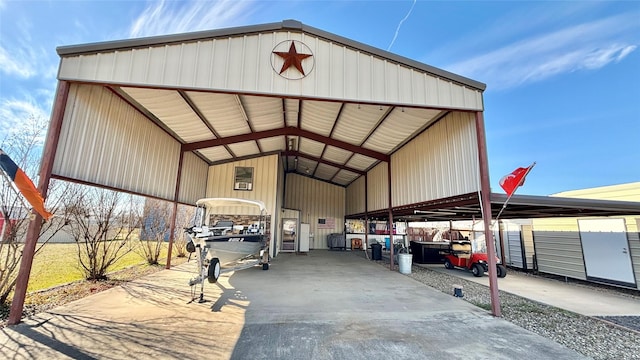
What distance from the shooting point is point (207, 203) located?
682cm

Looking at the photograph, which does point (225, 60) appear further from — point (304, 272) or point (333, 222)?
point (333, 222)

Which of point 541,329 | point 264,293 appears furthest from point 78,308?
point 541,329

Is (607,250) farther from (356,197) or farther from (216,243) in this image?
(216,243)

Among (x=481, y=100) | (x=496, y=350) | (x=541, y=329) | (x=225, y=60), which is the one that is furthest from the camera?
(x=481, y=100)

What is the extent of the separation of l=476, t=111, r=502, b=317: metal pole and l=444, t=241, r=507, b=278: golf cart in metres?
3.89

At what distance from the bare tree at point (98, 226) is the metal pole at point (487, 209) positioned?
8.79m

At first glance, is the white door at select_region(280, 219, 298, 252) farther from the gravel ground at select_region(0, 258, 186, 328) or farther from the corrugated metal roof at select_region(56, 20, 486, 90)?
the corrugated metal roof at select_region(56, 20, 486, 90)

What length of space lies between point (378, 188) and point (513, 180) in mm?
7217

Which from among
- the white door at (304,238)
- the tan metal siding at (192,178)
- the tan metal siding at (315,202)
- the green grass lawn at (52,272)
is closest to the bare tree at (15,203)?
the green grass lawn at (52,272)

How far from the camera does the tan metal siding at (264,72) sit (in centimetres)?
448

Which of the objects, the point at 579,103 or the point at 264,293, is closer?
the point at 264,293

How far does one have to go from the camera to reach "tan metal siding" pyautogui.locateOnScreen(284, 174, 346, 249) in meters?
17.0

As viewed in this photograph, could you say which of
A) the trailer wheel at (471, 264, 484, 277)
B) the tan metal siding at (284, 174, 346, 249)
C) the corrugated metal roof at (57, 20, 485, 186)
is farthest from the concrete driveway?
the tan metal siding at (284, 174, 346, 249)

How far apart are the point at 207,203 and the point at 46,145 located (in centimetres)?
334
